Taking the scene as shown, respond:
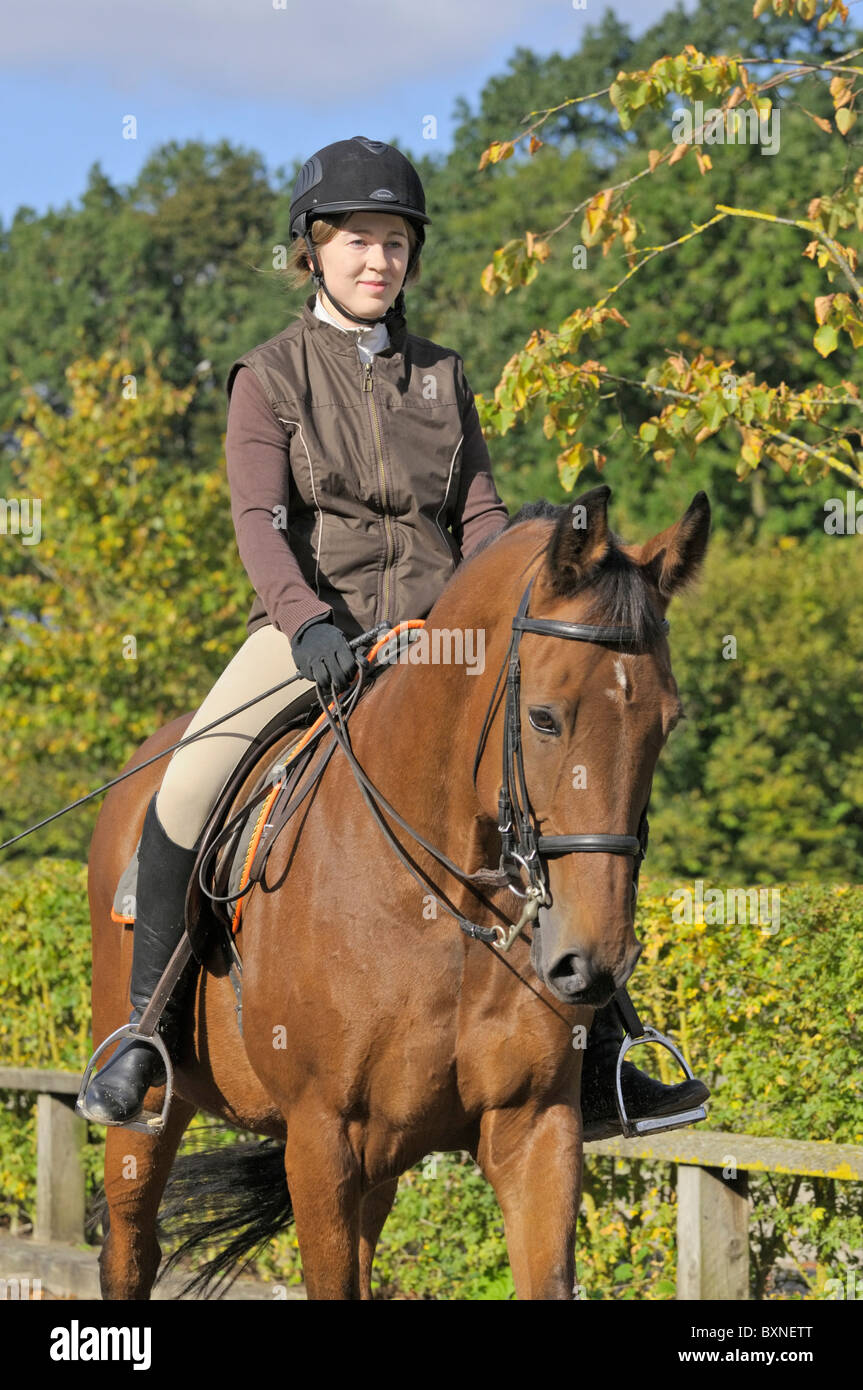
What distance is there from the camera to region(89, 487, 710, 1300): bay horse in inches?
137

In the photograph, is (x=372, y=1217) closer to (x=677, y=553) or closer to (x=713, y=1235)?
(x=713, y=1235)

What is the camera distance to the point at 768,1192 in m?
6.84

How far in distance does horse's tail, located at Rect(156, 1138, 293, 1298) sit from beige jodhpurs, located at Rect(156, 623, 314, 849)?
1283 millimetres

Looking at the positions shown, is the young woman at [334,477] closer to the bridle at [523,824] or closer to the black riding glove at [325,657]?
the black riding glove at [325,657]

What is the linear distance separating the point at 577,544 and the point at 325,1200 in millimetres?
1728

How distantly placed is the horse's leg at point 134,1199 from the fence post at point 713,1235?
217cm

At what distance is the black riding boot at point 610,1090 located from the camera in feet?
15.0

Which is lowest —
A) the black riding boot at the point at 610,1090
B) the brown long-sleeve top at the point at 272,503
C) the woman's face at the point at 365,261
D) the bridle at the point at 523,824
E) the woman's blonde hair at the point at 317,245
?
the black riding boot at the point at 610,1090

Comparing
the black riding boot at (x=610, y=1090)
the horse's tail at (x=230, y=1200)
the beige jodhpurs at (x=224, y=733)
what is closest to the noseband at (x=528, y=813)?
the black riding boot at (x=610, y=1090)

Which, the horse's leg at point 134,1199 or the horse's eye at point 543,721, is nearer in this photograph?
the horse's eye at point 543,721

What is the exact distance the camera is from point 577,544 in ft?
11.5

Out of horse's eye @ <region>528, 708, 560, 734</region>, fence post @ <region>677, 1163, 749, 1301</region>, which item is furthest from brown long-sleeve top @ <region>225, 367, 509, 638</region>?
fence post @ <region>677, 1163, 749, 1301</region>
